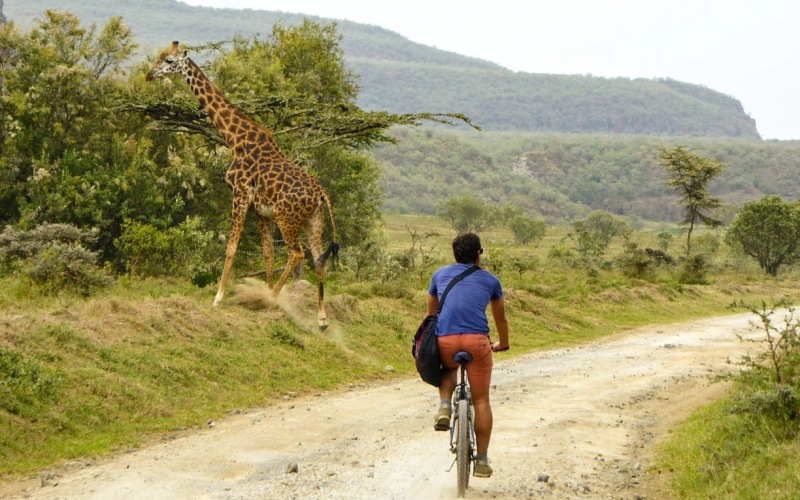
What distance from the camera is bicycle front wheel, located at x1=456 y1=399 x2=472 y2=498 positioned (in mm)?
7578

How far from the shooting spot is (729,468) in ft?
27.7

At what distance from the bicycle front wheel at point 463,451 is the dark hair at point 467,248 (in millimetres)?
1393

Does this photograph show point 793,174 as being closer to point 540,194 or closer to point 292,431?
point 540,194

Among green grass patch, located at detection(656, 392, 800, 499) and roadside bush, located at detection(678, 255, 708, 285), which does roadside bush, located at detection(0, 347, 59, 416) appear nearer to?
green grass patch, located at detection(656, 392, 800, 499)

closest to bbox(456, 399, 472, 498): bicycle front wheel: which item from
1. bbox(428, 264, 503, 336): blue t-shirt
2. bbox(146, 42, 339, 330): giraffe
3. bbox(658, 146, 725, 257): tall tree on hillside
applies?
bbox(428, 264, 503, 336): blue t-shirt

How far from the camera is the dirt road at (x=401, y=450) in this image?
793 centimetres

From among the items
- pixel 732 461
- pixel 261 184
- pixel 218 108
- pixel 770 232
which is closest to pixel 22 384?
pixel 261 184

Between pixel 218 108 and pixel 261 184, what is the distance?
6.52 feet

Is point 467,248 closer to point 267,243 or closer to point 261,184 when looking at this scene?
point 261,184

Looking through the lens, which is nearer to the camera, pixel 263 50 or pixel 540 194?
pixel 263 50

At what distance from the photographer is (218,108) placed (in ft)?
57.5

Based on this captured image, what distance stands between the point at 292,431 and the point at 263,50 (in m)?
21.8

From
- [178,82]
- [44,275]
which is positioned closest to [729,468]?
[44,275]

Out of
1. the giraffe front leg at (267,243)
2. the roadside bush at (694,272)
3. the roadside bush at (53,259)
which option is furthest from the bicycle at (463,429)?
the roadside bush at (694,272)
